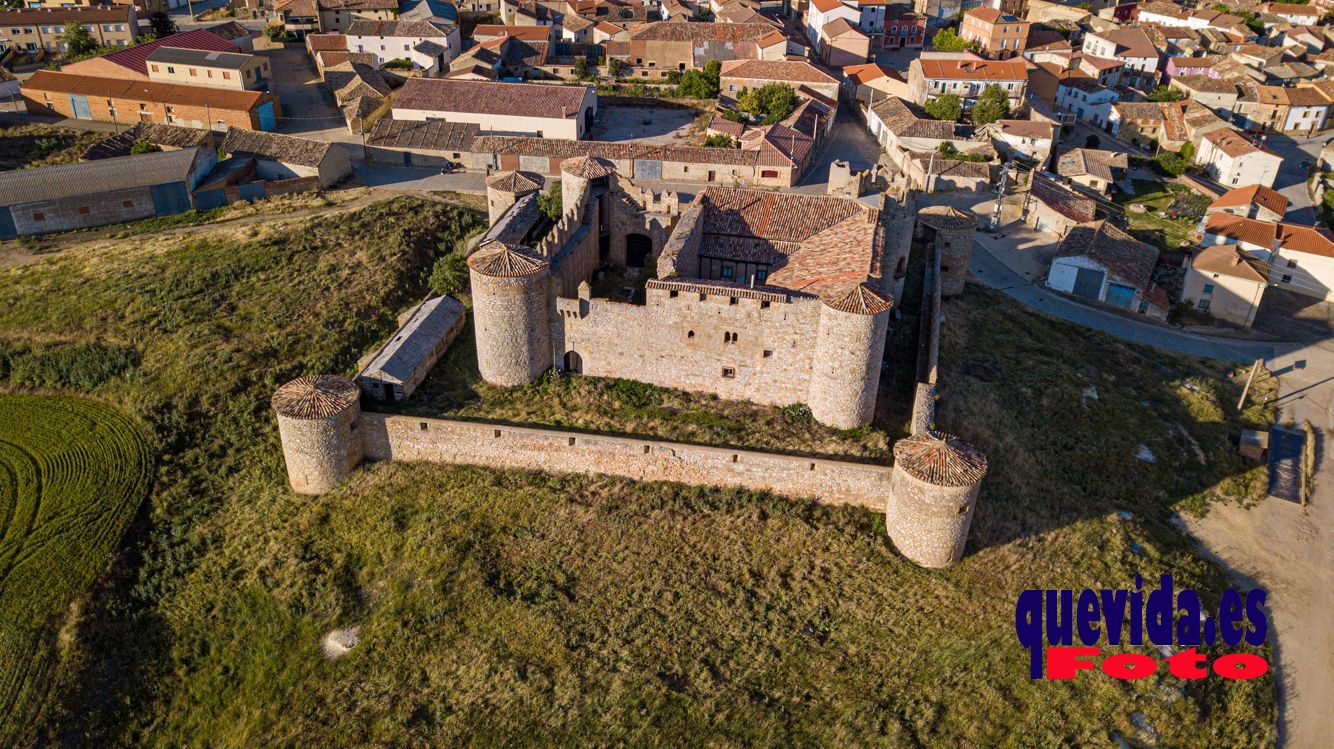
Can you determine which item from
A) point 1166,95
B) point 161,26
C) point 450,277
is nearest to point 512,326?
point 450,277

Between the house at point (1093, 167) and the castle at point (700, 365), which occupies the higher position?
the castle at point (700, 365)

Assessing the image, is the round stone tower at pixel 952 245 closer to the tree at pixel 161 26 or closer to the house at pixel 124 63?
the house at pixel 124 63

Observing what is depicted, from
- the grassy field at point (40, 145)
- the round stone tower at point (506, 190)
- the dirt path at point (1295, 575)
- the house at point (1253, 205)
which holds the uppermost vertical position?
the round stone tower at point (506, 190)

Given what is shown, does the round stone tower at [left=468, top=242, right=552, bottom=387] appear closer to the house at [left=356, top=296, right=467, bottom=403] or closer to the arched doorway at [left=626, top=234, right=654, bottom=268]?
the house at [left=356, top=296, right=467, bottom=403]

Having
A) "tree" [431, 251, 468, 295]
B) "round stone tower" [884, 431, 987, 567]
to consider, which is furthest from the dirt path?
"tree" [431, 251, 468, 295]

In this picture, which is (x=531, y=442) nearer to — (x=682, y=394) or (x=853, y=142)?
(x=682, y=394)

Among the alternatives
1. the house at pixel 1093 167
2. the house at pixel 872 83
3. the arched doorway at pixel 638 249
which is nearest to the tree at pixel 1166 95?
the house at pixel 1093 167

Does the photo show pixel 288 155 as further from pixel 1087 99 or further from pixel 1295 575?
pixel 1087 99

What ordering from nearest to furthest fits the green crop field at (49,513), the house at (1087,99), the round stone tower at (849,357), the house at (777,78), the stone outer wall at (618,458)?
the green crop field at (49,513), the stone outer wall at (618,458), the round stone tower at (849,357), the house at (777,78), the house at (1087,99)
